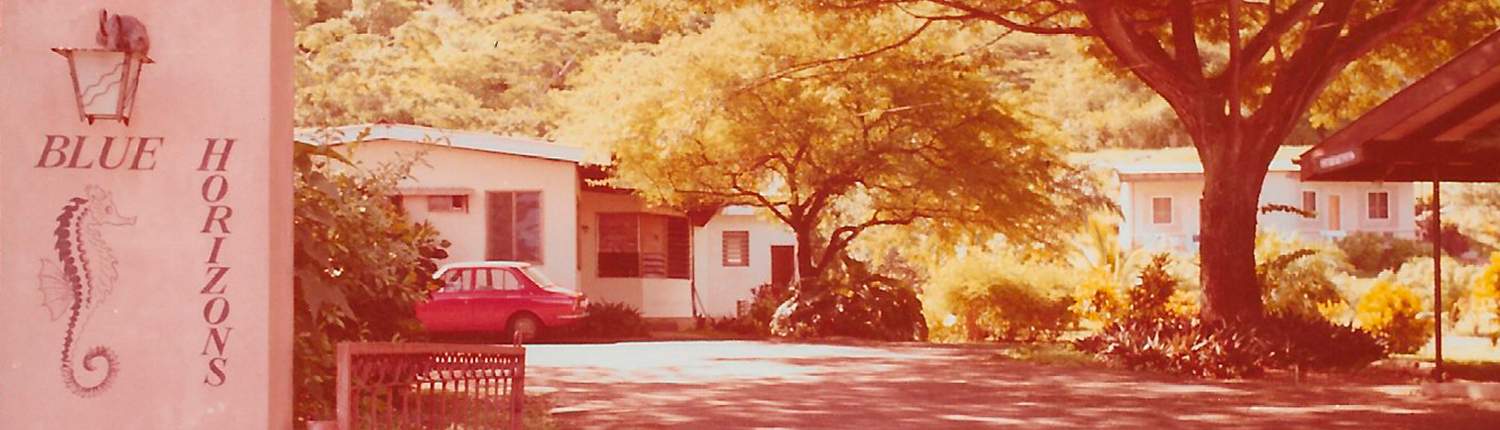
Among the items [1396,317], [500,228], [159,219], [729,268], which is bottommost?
[1396,317]

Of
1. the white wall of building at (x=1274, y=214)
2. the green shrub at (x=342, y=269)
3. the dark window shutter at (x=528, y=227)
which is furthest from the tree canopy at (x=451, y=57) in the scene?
the green shrub at (x=342, y=269)

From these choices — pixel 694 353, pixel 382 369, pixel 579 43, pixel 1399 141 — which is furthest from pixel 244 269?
pixel 579 43

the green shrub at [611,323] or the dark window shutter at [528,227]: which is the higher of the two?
the dark window shutter at [528,227]

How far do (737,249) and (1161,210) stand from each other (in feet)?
54.0

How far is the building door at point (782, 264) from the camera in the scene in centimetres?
4322

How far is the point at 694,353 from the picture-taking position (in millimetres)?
24656

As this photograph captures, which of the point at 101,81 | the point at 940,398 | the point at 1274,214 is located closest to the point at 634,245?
the point at 940,398

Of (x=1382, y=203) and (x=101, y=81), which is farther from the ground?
(x=1382, y=203)

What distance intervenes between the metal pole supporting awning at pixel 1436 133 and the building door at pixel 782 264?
78.3 ft

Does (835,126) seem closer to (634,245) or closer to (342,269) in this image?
(634,245)

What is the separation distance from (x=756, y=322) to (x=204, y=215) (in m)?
27.0

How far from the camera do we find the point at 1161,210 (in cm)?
5347

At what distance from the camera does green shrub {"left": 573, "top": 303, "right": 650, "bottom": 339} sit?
32725 mm

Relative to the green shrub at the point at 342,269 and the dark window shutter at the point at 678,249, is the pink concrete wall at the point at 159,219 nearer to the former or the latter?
the green shrub at the point at 342,269
